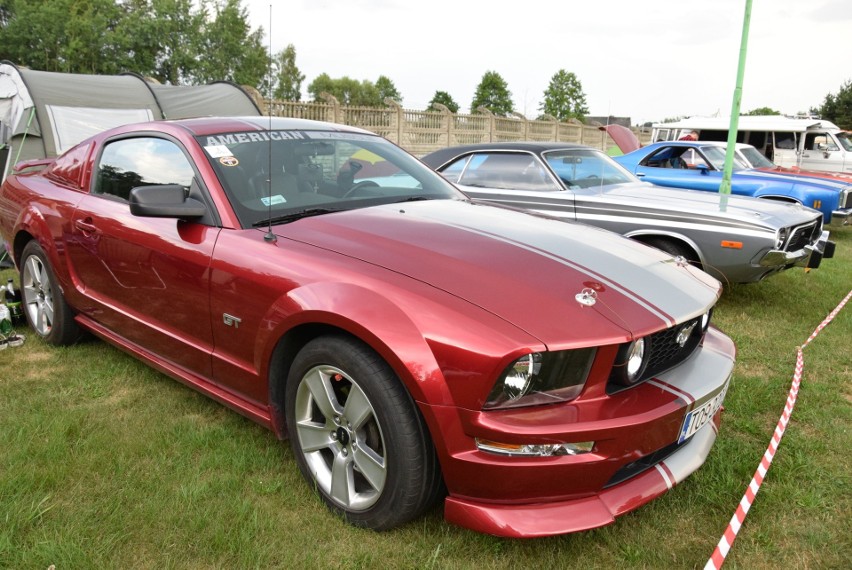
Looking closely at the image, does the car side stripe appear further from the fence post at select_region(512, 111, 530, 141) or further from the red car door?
the fence post at select_region(512, 111, 530, 141)

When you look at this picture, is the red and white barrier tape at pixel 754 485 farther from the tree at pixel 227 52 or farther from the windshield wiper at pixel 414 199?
the tree at pixel 227 52

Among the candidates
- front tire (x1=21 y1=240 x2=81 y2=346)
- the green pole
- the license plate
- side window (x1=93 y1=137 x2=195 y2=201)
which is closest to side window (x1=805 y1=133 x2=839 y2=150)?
the green pole

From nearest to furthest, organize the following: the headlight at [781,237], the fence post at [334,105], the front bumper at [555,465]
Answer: the front bumper at [555,465]
the headlight at [781,237]
the fence post at [334,105]

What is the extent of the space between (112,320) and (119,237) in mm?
534

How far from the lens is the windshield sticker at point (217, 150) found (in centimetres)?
284

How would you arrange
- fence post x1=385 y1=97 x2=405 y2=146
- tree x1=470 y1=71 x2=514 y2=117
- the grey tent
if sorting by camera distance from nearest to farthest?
the grey tent
fence post x1=385 y1=97 x2=405 y2=146
tree x1=470 y1=71 x2=514 y2=117

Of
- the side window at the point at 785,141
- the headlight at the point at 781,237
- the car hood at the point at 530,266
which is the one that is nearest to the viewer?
the car hood at the point at 530,266

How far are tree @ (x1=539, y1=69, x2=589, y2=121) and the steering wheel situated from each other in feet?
171

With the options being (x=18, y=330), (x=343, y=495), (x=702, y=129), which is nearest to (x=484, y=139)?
(x=702, y=129)

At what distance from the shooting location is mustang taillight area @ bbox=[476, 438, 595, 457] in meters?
1.84

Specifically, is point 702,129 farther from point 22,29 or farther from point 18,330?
point 22,29

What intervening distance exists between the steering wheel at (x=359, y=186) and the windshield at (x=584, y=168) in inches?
121

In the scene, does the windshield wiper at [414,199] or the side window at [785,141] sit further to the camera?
the side window at [785,141]


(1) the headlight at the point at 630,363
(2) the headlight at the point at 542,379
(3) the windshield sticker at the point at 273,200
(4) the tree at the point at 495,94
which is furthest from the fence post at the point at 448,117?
(4) the tree at the point at 495,94
